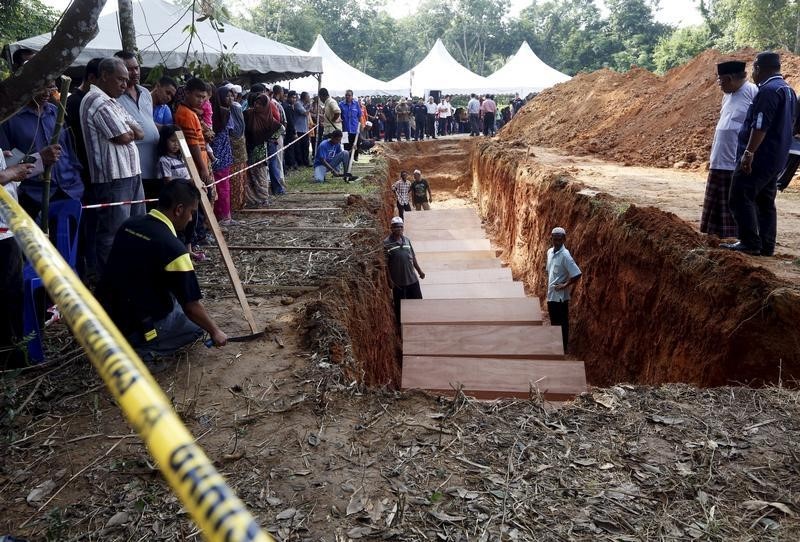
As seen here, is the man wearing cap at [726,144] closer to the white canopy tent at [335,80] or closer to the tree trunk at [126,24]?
the tree trunk at [126,24]

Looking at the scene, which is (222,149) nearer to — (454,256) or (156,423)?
(454,256)

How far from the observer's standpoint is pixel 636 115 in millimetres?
17672

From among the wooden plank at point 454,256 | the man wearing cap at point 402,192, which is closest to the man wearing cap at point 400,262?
the wooden plank at point 454,256

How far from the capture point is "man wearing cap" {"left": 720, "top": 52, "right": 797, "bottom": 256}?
539cm

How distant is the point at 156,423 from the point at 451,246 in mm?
12397

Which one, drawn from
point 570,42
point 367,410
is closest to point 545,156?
point 367,410

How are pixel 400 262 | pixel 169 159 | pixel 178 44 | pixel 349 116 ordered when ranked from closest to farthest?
pixel 169 159 < pixel 400 262 < pixel 178 44 < pixel 349 116

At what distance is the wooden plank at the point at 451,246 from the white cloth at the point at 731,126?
7077 millimetres

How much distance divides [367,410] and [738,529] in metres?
2.06

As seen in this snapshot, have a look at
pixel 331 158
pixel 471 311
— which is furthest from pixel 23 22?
pixel 471 311

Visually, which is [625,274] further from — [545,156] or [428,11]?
[428,11]

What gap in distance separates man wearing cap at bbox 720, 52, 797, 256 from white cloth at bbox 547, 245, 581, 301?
7.75ft

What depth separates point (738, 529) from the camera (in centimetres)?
250

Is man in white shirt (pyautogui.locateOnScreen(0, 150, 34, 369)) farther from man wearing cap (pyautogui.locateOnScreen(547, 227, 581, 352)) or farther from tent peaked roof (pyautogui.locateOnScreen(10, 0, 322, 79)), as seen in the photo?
man wearing cap (pyautogui.locateOnScreen(547, 227, 581, 352))
